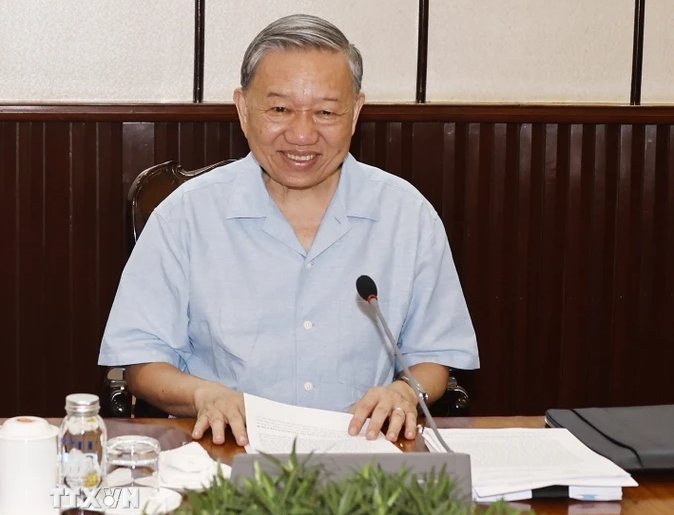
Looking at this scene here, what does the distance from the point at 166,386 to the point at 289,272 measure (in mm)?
358

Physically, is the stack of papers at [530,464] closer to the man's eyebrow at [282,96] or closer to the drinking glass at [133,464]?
the drinking glass at [133,464]

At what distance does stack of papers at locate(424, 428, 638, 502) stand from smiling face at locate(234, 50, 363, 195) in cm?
68

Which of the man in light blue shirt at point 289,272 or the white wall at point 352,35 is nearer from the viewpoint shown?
the man in light blue shirt at point 289,272

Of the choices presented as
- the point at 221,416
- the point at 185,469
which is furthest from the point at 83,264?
the point at 185,469

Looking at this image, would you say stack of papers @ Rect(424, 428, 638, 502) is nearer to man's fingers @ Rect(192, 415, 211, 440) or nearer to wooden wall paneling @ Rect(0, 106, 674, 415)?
man's fingers @ Rect(192, 415, 211, 440)

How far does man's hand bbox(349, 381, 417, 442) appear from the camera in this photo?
1811 mm

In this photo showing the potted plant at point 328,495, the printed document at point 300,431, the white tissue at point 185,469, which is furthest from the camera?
the printed document at point 300,431

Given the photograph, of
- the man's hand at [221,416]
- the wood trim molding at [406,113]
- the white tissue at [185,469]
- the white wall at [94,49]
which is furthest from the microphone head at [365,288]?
the white wall at [94,49]

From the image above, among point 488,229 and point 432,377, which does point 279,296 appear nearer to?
point 432,377

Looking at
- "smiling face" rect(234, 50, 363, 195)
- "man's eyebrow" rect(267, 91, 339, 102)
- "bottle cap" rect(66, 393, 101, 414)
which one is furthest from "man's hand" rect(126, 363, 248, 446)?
"man's eyebrow" rect(267, 91, 339, 102)

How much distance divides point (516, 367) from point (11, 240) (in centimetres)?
180

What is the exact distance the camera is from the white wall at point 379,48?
3.51 metres

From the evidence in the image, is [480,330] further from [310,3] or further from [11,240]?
[11,240]

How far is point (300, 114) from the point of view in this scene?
7.23ft
